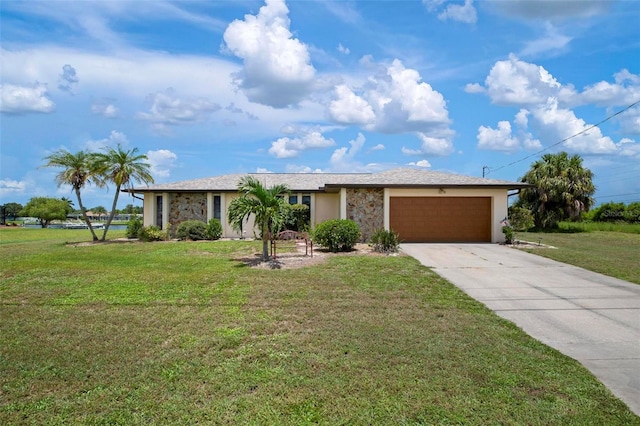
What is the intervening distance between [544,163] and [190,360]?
1333 inches

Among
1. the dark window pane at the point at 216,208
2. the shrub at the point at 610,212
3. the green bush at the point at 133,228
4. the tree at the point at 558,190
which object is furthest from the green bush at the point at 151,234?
the shrub at the point at 610,212

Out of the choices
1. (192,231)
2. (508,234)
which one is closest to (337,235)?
(508,234)

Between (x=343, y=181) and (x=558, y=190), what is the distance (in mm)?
18105

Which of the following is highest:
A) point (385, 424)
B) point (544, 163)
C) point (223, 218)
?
point (544, 163)

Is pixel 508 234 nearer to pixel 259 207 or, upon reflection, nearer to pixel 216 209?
pixel 259 207

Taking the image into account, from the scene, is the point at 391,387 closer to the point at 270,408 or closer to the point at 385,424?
the point at 385,424

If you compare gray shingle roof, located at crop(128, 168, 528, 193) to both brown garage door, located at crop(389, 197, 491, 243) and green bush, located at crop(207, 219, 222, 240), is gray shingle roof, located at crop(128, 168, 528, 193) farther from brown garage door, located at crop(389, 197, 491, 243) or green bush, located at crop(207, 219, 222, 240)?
green bush, located at crop(207, 219, 222, 240)

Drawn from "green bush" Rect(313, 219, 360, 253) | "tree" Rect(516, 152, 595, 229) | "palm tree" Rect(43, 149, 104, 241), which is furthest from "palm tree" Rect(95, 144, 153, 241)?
"tree" Rect(516, 152, 595, 229)

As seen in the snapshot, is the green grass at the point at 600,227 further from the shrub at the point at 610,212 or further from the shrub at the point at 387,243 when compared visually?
the shrub at the point at 387,243

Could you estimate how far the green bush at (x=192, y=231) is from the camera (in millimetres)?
20531

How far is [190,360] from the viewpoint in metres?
4.90

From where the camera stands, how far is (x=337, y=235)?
49.1 feet

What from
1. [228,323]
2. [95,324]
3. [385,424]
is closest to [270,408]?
[385,424]

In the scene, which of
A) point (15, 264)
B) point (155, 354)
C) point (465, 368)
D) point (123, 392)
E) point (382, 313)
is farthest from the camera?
point (15, 264)
